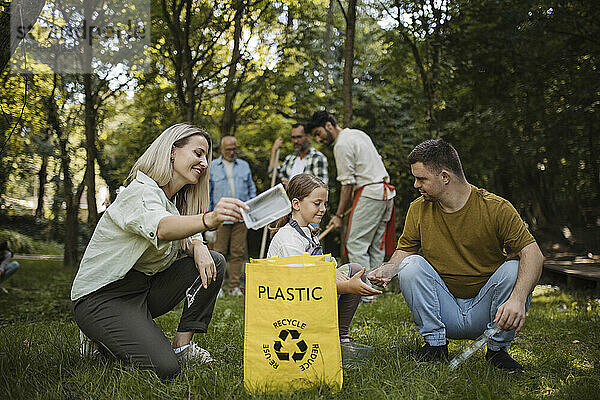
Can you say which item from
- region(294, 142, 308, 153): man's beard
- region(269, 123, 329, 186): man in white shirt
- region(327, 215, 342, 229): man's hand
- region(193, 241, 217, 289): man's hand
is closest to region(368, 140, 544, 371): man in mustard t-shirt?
region(193, 241, 217, 289): man's hand

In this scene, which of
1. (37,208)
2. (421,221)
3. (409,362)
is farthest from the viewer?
(37,208)

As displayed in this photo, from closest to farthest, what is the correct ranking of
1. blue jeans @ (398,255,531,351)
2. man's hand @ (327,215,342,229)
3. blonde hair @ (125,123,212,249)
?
blonde hair @ (125,123,212,249), blue jeans @ (398,255,531,351), man's hand @ (327,215,342,229)

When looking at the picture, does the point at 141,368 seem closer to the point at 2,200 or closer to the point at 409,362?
the point at 409,362

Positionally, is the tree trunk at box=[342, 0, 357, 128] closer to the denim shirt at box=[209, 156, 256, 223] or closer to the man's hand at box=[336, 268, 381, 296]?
the denim shirt at box=[209, 156, 256, 223]

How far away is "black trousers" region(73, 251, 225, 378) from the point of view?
83.3 inches

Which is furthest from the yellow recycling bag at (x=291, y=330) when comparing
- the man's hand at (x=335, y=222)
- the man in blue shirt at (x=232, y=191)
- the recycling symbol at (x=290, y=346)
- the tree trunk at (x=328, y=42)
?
the tree trunk at (x=328, y=42)

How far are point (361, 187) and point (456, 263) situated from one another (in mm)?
2173

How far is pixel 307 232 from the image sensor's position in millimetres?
2551

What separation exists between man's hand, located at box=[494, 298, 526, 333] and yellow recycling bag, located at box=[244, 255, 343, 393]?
2.33ft

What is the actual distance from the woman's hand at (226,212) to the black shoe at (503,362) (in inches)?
55.3

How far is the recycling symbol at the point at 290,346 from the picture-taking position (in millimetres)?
1900

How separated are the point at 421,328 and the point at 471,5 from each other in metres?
5.00

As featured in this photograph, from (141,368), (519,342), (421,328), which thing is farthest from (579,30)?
(141,368)

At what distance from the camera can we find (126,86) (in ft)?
18.7
